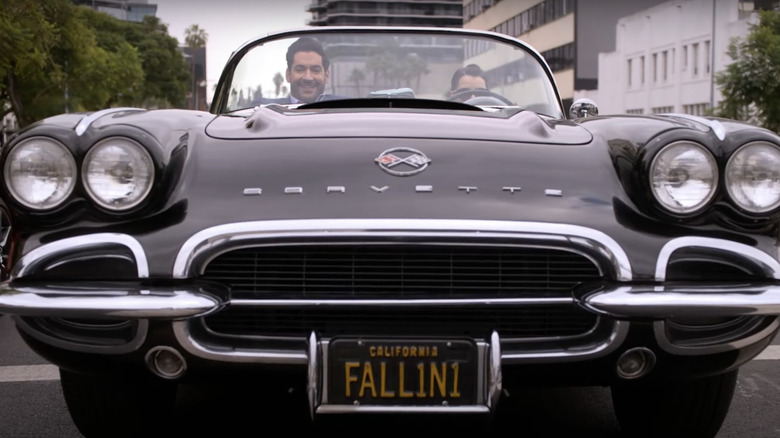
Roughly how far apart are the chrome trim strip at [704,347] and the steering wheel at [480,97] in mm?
1742

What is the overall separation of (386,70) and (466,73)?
345 millimetres

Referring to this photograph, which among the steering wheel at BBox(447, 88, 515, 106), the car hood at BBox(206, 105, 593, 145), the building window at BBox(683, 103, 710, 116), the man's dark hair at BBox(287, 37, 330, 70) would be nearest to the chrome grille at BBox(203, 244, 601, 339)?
the car hood at BBox(206, 105, 593, 145)

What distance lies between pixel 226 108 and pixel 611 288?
216cm

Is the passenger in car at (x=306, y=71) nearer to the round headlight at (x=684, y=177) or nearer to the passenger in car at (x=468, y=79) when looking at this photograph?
the passenger in car at (x=468, y=79)

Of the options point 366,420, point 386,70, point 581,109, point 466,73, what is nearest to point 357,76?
point 386,70

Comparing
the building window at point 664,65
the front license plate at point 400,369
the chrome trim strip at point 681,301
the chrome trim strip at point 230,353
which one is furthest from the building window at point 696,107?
the chrome trim strip at point 230,353

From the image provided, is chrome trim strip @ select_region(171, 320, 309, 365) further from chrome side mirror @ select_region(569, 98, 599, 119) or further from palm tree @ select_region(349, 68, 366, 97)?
chrome side mirror @ select_region(569, 98, 599, 119)

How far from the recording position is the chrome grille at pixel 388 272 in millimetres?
2516

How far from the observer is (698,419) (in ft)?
9.84

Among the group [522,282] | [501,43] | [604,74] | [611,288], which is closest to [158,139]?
[522,282]

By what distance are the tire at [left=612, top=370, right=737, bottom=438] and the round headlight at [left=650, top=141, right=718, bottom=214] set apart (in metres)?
0.56

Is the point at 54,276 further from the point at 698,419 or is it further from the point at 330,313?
the point at 698,419

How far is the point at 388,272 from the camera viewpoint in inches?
99.2

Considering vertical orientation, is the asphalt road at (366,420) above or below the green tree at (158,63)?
below
